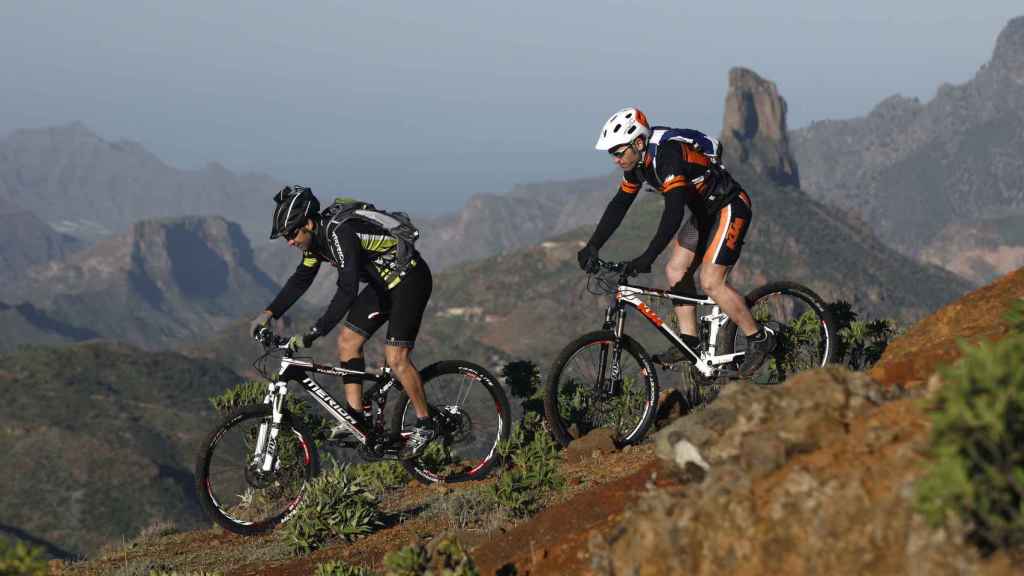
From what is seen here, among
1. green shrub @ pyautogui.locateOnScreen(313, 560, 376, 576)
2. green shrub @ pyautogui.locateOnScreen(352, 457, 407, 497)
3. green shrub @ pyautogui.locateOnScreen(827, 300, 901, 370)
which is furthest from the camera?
green shrub @ pyautogui.locateOnScreen(827, 300, 901, 370)

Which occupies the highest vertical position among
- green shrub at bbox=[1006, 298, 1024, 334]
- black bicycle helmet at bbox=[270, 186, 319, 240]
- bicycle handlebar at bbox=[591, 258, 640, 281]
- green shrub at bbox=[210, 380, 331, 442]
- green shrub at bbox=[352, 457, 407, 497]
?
green shrub at bbox=[1006, 298, 1024, 334]

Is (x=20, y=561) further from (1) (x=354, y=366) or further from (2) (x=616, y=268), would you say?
(2) (x=616, y=268)

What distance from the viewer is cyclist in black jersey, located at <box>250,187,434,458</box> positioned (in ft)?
30.2

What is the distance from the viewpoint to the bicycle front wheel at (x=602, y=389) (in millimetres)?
10172

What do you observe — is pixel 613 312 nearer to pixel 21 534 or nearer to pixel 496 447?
pixel 496 447

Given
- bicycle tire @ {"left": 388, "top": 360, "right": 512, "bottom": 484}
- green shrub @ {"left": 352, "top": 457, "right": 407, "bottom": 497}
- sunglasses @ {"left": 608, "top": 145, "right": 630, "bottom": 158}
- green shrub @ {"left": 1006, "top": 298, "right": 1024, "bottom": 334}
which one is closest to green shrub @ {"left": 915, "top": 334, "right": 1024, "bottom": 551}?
green shrub @ {"left": 1006, "top": 298, "right": 1024, "bottom": 334}

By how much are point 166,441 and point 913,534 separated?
180 m

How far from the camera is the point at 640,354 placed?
1039 cm

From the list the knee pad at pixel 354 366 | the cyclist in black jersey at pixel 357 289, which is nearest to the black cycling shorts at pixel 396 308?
the cyclist in black jersey at pixel 357 289

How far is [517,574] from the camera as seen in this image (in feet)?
21.4

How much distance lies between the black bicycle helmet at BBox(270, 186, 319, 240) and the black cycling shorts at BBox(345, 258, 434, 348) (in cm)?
89

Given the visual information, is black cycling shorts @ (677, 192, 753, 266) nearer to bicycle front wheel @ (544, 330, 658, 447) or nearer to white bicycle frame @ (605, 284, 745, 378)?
white bicycle frame @ (605, 284, 745, 378)

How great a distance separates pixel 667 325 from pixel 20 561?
6714 millimetres

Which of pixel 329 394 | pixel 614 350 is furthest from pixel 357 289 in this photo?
pixel 614 350
